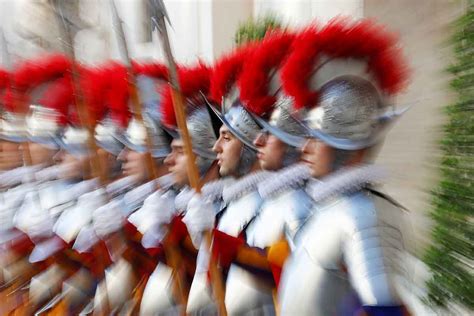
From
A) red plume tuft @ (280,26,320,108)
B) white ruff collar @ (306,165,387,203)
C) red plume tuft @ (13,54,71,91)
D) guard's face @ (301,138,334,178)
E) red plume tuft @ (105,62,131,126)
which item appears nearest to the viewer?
white ruff collar @ (306,165,387,203)

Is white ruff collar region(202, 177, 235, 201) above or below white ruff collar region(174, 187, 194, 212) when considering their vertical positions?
above

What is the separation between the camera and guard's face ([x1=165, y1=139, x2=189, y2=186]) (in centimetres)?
356

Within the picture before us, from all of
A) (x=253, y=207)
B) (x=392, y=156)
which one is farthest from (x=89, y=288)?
(x=392, y=156)

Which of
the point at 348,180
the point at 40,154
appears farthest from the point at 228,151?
the point at 40,154

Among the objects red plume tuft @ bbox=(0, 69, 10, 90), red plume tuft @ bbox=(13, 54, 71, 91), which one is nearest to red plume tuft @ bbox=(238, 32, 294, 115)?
red plume tuft @ bbox=(13, 54, 71, 91)

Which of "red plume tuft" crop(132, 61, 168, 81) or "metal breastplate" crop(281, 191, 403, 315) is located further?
"red plume tuft" crop(132, 61, 168, 81)

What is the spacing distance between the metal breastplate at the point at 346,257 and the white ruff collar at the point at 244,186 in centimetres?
61

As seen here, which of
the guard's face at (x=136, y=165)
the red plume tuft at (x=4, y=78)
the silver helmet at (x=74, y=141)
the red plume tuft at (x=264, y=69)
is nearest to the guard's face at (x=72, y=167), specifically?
the silver helmet at (x=74, y=141)

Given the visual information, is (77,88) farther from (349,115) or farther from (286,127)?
(349,115)

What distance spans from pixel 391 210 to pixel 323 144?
34 centimetres

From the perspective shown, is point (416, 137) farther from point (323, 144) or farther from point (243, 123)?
point (323, 144)

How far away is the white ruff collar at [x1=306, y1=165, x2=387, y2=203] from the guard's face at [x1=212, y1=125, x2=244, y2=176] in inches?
30.1

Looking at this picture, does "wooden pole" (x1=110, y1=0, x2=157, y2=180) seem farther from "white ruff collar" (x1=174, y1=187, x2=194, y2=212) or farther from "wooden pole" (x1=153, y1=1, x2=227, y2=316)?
"wooden pole" (x1=153, y1=1, x2=227, y2=316)

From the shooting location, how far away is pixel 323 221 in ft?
8.20
